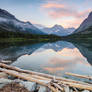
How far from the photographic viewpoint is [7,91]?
23.9 feet

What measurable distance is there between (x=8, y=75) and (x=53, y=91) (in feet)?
16.8

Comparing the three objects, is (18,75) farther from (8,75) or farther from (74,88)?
(74,88)

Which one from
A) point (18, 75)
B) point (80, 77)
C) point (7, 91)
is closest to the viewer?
point (7, 91)

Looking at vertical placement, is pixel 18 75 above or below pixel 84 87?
above

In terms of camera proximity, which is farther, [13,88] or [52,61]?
[52,61]

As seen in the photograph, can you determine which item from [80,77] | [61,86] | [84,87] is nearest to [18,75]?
[61,86]

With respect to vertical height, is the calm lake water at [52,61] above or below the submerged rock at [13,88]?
above

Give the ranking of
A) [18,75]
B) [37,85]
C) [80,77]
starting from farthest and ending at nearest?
[80,77], [18,75], [37,85]

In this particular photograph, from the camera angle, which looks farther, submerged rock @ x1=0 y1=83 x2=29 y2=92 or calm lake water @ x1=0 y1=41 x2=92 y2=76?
calm lake water @ x1=0 y1=41 x2=92 y2=76

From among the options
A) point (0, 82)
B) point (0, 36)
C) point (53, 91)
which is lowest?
point (53, 91)

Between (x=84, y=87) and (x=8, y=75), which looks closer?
(x=84, y=87)

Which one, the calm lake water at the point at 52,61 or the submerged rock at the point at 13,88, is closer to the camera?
the submerged rock at the point at 13,88

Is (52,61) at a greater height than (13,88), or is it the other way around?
(52,61)

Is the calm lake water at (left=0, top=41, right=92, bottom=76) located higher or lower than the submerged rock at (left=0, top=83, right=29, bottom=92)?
higher
